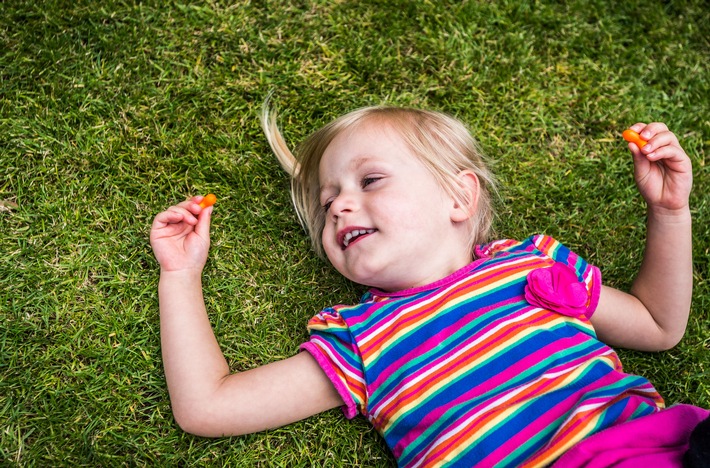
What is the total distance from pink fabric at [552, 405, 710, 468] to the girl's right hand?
1.35m

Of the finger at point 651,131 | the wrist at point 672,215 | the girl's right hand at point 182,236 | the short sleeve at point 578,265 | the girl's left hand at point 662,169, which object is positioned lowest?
the girl's right hand at point 182,236

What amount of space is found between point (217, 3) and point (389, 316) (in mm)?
1603

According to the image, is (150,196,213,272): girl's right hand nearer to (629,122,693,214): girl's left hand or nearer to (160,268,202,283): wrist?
(160,268,202,283): wrist

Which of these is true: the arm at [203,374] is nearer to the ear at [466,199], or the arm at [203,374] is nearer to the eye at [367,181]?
the eye at [367,181]

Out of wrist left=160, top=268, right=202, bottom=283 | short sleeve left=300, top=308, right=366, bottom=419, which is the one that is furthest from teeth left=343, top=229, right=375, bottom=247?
wrist left=160, top=268, right=202, bottom=283

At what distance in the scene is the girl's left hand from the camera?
2.15m

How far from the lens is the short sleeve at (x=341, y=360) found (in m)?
2.07

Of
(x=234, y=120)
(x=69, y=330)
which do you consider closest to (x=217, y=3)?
(x=234, y=120)

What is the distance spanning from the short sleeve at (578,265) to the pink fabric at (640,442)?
19.6 inches

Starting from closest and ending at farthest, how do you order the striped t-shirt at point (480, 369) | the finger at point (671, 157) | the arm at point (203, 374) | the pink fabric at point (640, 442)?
1. the pink fabric at point (640, 442)
2. the striped t-shirt at point (480, 369)
3. the arm at point (203, 374)
4. the finger at point (671, 157)

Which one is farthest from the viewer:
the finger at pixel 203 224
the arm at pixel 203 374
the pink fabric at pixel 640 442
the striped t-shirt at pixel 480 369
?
the finger at pixel 203 224

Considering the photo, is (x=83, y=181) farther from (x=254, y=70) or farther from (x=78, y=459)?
(x=78, y=459)

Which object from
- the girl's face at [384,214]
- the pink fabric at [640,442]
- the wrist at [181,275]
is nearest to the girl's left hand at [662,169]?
the girl's face at [384,214]

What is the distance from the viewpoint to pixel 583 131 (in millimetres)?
2832
